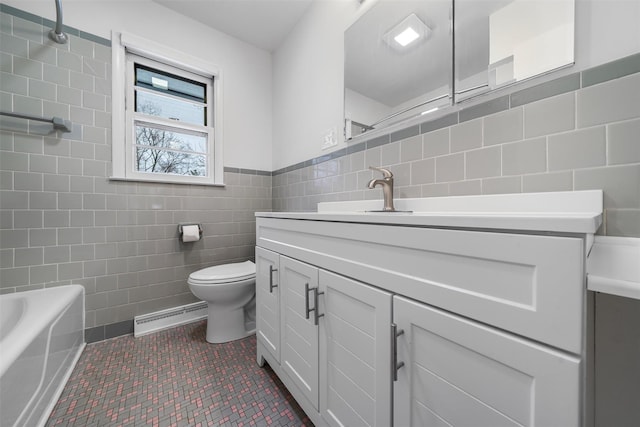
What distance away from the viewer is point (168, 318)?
1.82 metres

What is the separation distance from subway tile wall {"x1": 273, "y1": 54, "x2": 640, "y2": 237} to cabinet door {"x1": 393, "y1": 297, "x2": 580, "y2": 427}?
1.77ft

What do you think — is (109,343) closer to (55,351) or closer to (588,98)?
(55,351)

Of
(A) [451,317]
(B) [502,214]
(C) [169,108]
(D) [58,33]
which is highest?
(D) [58,33]

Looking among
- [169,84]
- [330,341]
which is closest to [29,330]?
[330,341]

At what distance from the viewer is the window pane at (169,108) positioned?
1.82 meters

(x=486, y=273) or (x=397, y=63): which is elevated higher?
(x=397, y=63)

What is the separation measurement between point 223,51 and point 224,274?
1905mm

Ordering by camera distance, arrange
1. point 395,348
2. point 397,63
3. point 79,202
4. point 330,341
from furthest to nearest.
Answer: point 79,202 → point 397,63 → point 330,341 → point 395,348

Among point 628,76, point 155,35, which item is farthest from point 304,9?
point 628,76

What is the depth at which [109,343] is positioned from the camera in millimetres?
1587

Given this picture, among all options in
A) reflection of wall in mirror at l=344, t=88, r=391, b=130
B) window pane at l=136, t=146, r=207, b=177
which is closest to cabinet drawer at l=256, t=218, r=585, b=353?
reflection of wall in mirror at l=344, t=88, r=391, b=130

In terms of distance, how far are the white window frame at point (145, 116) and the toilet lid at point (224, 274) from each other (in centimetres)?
76

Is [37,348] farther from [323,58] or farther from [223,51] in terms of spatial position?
[223,51]

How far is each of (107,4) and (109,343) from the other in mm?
2315
